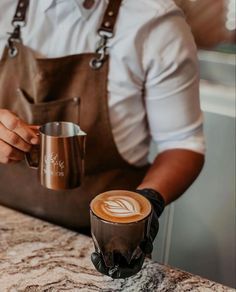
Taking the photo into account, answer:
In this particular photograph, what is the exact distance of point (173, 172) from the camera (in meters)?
1.03

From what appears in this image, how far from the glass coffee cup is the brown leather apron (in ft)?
1.09

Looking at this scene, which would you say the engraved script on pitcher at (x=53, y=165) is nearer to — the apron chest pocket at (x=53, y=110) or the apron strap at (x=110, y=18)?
the apron chest pocket at (x=53, y=110)

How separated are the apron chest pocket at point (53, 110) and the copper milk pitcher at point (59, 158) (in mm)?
131

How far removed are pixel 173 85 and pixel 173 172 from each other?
188 mm

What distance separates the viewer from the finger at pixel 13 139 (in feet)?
2.79

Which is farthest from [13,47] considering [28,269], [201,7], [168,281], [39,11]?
[201,7]

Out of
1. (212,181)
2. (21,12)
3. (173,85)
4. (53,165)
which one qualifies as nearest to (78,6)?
(21,12)

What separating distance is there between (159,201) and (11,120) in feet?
1.05

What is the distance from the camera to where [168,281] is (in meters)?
0.79

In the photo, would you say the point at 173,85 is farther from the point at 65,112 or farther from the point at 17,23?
the point at 17,23

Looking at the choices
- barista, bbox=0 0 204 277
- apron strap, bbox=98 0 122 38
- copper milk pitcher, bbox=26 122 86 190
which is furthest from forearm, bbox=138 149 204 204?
apron strap, bbox=98 0 122 38

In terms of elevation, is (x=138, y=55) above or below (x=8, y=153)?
above

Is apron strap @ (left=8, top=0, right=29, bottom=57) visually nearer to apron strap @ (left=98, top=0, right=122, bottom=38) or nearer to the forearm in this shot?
apron strap @ (left=98, top=0, right=122, bottom=38)

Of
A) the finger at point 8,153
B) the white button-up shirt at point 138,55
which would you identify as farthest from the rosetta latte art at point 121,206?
the white button-up shirt at point 138,55
